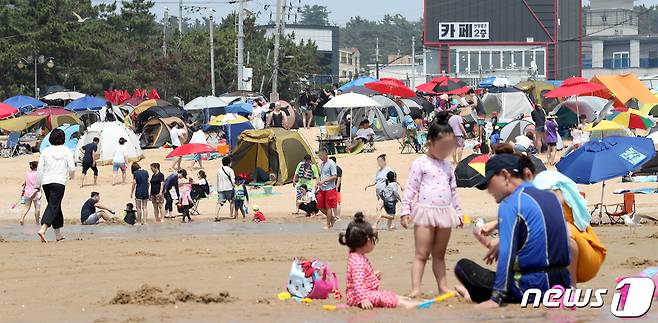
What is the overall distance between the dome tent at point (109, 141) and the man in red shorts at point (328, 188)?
1594 cm

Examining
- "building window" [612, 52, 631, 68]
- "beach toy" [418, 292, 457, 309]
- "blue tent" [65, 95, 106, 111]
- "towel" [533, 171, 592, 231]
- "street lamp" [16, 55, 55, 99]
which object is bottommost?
"beach toy" [418, 292, 457, 309]

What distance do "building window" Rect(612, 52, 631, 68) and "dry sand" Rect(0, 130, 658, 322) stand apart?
9597 cm

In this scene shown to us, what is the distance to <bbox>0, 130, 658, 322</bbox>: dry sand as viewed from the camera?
30.0 ft

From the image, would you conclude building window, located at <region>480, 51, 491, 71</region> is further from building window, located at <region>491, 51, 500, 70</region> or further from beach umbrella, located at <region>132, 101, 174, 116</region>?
beach umbrella, located at <region>132, 101, 174, 116</region>

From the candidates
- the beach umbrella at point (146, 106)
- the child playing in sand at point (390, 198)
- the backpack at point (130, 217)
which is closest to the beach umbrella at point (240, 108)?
the beach umbrella at point (146, 106)

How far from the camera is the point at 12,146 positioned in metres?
41.0

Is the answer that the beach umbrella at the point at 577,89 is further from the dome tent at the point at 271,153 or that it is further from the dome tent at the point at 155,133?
the dome tent at the point at 155,133

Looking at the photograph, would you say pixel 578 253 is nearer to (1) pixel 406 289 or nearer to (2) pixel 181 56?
(1) pixel 406 289

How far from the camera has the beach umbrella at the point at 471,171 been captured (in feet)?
74.9

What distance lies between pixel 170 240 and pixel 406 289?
774 cm

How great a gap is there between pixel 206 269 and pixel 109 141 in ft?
81.6

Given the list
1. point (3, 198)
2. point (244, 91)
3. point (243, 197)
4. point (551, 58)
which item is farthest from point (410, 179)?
point (551, 58)

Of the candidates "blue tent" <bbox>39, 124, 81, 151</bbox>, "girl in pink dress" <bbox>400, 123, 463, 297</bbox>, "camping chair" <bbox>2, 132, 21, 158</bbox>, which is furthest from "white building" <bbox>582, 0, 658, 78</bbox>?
"girl in pink dress" <bbox>400, 123, 463, 297</bbox>

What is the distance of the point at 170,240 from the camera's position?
58.4 feet
